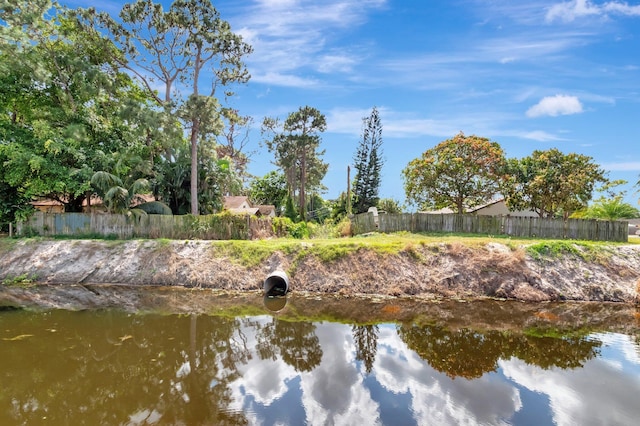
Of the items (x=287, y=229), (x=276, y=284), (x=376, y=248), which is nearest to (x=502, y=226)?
(x=376, y=248)

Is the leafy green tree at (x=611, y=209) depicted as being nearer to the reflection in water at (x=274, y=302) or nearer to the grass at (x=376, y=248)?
the grass at (x=376, y=248)

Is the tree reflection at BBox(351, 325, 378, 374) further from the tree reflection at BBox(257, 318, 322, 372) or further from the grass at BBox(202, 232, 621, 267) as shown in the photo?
the grass at BBox(202, 232, 621, 267)

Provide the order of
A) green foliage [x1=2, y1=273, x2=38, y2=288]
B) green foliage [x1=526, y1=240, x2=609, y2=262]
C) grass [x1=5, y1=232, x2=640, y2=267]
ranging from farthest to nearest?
green foliage [x1=2, y1=273, x2=38, y2=288] → grass [x1=5, y1=232, x2=640, y2=267] → green foliage [x1=526, y1=240, x2=609, y2=262]

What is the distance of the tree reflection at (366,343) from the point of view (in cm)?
811

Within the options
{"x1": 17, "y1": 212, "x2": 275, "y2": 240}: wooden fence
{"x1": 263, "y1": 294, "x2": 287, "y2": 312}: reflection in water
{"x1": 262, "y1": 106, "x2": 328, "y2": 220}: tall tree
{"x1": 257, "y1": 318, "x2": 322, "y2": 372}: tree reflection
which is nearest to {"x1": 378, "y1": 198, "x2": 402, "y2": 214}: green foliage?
{"x1": 262, "y1": 106, "x2": 328, "y2": 220}: tall tree

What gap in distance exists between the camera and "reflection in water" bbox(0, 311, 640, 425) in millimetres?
5867

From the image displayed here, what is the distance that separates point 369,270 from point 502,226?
34.1 feet

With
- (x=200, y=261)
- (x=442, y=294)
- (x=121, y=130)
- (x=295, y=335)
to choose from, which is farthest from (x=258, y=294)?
(x=121, y=130)

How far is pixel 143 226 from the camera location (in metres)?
18.6

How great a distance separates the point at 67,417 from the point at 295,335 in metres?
5.22

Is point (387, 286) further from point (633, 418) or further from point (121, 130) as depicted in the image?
point (121, 130)

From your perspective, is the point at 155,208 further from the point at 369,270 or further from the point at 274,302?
the point at 369,270

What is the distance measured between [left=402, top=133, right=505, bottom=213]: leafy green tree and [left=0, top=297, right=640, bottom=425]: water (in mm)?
13150

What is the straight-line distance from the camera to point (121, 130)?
22672 millimetres
